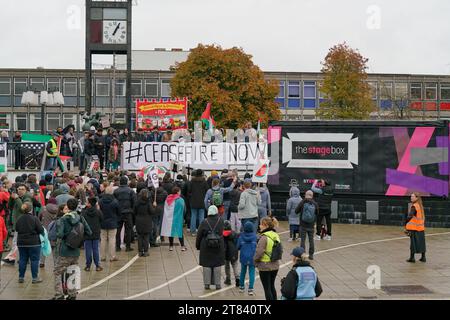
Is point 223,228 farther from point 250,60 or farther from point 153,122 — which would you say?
point 250,60

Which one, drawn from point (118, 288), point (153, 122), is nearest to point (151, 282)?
point (118, 288)

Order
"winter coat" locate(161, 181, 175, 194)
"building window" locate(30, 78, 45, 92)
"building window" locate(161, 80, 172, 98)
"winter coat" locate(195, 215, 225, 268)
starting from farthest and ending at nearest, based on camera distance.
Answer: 1. "building window" locate(161, 80, 172, 98)
2. "building window" locate(30, 78, 45, 92)
3. "winter coat" locate(161, 181, 175, 194)
4. "winter coat" locate(195, 215, 225, 268)

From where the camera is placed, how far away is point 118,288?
1517 centimetres

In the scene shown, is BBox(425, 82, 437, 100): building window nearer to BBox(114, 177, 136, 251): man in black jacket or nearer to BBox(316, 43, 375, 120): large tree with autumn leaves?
BBox(316, 43, 375, 120): large tree with autumn leaves

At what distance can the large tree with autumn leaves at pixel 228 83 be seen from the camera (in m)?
63.5

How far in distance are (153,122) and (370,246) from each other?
65.5ft

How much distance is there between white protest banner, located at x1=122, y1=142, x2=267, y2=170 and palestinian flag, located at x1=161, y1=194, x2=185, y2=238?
8.87m

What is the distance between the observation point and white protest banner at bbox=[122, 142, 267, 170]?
2844 centimetres

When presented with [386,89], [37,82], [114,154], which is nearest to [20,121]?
[37,82]

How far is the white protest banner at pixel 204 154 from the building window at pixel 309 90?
50639 mm

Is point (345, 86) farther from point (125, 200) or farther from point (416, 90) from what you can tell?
point (125, 200)

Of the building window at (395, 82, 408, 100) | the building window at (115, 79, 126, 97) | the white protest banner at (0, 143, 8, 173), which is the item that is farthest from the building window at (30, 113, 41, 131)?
the white protest banner at (0, 143, 8, 173)

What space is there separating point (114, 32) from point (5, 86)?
125ft

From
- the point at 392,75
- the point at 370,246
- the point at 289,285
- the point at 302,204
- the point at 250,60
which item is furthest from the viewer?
the point at 392,75
